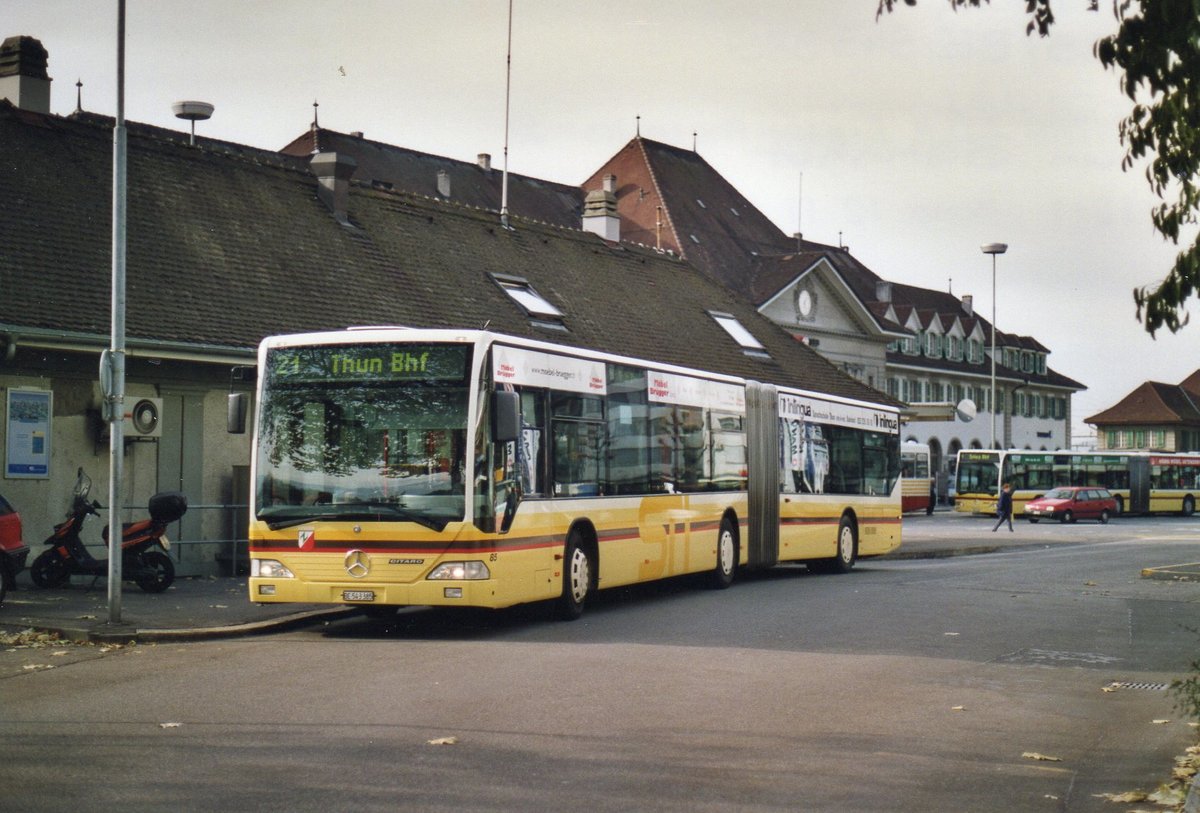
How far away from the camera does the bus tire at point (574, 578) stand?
17.3m

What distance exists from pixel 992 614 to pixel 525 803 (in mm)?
A: 12019

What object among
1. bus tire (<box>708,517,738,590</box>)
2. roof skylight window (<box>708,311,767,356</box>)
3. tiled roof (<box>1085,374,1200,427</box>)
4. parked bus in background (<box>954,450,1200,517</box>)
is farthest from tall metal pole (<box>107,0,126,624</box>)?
tiled roof (<box>1085,374,1200,427</box>)

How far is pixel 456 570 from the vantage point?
1520 centimetres

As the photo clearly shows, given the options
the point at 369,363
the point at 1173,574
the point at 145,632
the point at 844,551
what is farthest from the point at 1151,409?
the point at 145,632

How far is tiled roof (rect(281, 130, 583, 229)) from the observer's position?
62.0 m

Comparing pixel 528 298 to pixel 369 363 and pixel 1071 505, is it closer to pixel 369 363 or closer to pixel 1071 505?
pixel 369 363

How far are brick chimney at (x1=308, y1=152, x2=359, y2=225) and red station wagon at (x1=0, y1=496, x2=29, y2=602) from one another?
46.4 ft

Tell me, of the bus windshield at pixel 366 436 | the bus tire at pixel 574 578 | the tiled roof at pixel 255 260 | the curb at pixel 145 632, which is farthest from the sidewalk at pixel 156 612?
the tiled roof at pixel 255 260

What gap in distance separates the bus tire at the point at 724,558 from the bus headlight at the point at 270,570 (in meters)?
8.20

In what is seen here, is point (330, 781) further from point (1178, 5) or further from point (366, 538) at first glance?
point (366, 538)

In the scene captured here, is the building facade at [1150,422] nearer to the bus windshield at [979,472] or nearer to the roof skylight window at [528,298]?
the bus windshield at [979,472]

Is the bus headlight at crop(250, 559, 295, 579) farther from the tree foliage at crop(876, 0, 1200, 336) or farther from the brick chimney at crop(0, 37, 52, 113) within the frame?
the brick chimney at crop(0, 37, 52, 113)

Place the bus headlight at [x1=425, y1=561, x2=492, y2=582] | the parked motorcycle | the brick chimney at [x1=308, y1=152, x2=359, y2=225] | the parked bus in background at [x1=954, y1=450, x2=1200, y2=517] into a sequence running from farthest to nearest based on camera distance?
the parked bus in background at [x1=954, y1=450, x2=1200, y2=517] < the brick chimney at [x1=308, y1=152, x2=359, y2=225] < the parked motorcycle < the bus headlight at [x1=425, y1=561, x2=492, y2=582]

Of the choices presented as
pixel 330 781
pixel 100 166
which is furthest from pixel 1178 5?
pixel 100 166
